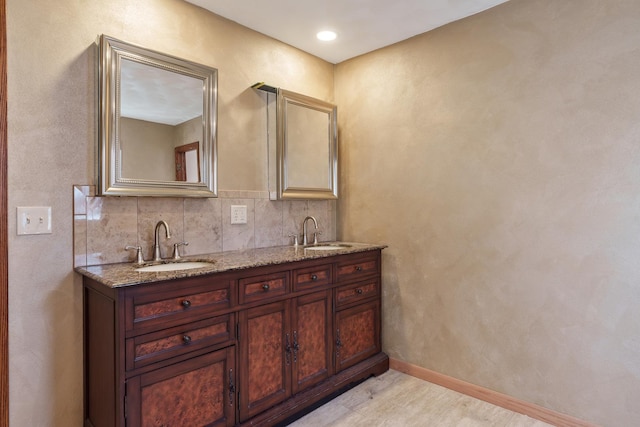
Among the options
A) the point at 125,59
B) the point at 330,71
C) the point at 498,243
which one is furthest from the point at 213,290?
the point at 330,71

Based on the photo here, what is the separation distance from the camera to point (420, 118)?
2.57 meters

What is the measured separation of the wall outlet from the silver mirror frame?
0.92ft

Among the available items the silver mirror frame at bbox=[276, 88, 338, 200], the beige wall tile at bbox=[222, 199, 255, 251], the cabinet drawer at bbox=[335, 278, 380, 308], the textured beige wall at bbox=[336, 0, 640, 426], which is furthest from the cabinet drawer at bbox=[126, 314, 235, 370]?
the textured beige wall at bbox=[336, 0, 640, 426]

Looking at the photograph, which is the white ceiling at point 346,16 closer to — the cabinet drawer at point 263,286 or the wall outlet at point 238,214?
the wall outlet at point 238,214

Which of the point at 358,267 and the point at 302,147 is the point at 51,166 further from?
the point at 358,267

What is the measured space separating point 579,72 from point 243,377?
7.56 feet

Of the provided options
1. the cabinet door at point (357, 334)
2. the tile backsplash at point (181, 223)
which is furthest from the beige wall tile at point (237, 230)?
the cabinet door at point (357, 334)

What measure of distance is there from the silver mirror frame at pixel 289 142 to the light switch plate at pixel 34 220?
132 cm

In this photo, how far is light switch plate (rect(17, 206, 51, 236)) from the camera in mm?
1621

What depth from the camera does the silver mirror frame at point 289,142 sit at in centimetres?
258

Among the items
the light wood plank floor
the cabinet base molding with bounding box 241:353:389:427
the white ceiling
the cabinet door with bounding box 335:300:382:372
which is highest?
the white ceiling

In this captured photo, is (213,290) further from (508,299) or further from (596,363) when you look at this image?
(596,363)

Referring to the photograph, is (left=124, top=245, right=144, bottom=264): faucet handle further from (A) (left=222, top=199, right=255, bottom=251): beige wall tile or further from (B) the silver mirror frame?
(B) the silver mirror frame

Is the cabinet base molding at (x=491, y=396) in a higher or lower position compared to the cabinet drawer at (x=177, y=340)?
lower
